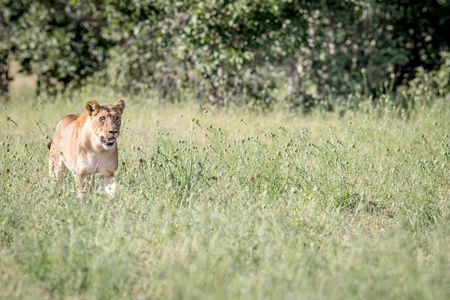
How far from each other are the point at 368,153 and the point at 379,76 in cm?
466

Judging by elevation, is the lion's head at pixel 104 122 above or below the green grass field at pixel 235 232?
above

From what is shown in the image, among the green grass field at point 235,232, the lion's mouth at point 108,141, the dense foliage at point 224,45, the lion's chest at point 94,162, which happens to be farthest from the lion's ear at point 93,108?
the dense foliage at point 224,45

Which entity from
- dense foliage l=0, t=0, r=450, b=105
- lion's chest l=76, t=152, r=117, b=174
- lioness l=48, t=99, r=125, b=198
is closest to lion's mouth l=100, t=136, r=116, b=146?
lioness l=48, t=99, r=125, b=198

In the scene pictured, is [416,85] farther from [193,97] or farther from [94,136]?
[94,136]

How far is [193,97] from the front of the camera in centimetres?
938

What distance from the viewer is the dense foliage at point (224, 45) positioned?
27.3 ft

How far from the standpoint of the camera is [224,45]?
823cm

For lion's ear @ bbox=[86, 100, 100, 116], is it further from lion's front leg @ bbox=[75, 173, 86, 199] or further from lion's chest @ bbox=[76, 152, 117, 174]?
lion's front leg @ bbox=[75, 173, 86, 199]

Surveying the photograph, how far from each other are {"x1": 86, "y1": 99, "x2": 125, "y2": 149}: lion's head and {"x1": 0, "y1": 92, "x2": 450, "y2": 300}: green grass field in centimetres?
48

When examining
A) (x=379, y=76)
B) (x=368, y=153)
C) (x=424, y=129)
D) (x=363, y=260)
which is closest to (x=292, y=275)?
(x=363, y=260)

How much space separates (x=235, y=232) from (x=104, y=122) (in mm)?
1554

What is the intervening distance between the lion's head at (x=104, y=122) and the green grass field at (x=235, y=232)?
0.48 m

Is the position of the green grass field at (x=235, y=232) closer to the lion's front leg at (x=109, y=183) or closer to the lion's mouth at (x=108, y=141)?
the lion's front leg at (x=109, y=183)

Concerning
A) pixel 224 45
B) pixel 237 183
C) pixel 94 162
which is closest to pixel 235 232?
pixel 237 183
